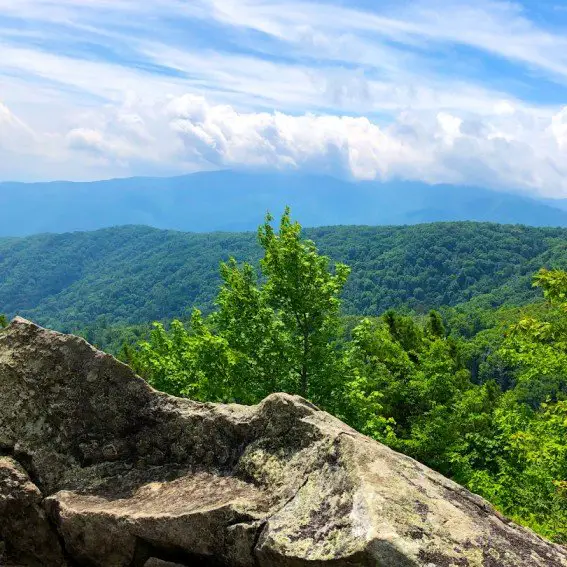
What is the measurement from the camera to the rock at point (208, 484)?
5.71 metres

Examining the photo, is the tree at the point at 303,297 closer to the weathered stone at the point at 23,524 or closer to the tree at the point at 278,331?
the tree at the point at 278,331

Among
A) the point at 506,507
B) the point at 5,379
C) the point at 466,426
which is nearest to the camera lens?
the point at 5,379

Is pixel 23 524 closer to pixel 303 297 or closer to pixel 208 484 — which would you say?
pixel 208 484

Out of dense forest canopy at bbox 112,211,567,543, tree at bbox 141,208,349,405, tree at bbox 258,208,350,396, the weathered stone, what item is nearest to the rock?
the weathered stone

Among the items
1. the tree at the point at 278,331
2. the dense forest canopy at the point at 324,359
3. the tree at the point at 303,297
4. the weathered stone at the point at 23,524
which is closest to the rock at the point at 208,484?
the weathered stone at the point at 23,524

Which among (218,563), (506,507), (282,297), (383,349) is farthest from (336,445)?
(383,349)

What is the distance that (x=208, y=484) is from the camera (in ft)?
23.7

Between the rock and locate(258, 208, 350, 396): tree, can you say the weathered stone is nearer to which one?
the rock

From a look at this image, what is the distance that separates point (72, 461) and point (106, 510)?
1115 millimetres

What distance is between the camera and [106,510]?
706 cm

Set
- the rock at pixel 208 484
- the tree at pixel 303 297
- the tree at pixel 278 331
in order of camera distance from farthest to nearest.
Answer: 1. the tree at pixel 303 297
2. the tree at pixel 278 331
3. the rock at pixel 208 484

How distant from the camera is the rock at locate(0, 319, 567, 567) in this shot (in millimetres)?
5715

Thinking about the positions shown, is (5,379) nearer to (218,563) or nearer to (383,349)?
(218,563)

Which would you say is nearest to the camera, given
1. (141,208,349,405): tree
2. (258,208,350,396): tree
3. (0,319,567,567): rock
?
(0,319,567,567): rock
